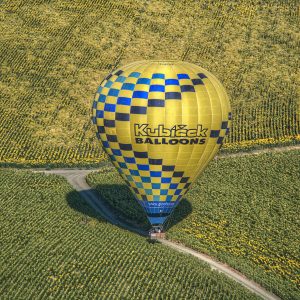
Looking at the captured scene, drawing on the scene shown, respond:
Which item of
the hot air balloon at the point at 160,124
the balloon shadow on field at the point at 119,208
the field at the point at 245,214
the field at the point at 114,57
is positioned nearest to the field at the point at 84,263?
the balloon shadow on field at the point at 119,208

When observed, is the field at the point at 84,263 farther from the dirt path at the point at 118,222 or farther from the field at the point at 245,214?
the field at the point at 245,214

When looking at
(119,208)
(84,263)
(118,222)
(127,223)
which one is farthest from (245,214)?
(84,263)

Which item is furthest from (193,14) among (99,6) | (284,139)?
(284,139)

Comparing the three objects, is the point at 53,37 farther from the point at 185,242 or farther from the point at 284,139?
the point at 185,242

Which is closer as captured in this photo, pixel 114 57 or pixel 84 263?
pixel 84 263

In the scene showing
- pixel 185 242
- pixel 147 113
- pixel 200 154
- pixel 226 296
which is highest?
pixel 147 113

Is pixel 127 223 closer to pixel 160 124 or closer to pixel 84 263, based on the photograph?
pixel 84 263

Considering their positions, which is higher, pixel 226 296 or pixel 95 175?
pixel 226 296
